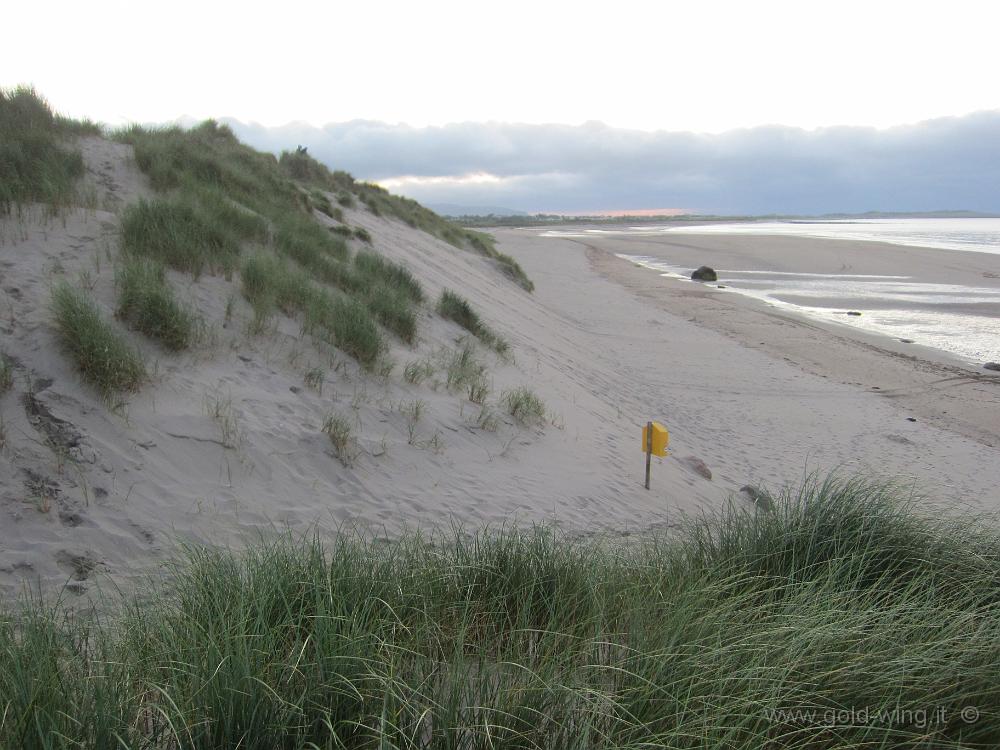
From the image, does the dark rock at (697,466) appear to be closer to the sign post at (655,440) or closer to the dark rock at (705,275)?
the sign post at (655,440)

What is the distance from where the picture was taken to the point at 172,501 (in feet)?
14.8

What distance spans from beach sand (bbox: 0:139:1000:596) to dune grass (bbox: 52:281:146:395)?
4.4 inches

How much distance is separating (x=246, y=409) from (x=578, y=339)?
10020 mm

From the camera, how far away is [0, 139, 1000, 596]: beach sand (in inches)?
171

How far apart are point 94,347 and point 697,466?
6.24 metres

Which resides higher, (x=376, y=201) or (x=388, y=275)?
(x=376, y=201)

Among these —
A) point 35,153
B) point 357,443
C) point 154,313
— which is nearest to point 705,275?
point 35,153

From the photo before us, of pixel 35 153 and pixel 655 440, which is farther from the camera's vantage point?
pixel 35 153

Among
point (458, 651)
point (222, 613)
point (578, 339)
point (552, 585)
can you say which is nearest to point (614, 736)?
point (458, 651)

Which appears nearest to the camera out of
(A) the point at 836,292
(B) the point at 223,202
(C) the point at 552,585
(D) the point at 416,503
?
(C) the point at 552,585

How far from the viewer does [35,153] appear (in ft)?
27.6

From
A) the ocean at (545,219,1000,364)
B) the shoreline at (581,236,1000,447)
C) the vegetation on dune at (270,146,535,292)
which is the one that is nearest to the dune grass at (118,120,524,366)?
the vegetation on dune at (270,146,535,292)

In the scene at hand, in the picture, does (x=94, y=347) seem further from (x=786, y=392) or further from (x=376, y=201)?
(x=376, y=201)

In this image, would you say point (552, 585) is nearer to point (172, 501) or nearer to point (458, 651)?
point (458, 651)
